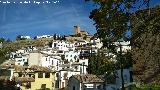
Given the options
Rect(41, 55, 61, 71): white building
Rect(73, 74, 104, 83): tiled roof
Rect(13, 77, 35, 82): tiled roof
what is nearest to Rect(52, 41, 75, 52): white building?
Rect(41, 55, 61, 71): white building

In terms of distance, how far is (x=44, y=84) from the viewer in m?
74.1

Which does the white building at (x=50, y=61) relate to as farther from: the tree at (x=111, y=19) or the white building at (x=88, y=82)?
the tree at (x=111, y=19)

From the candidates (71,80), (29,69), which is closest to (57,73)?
(29,69)

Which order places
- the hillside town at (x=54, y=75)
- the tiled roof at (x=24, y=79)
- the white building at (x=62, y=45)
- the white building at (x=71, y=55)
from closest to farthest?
the hillside town at (x=54, y=75) → the tiled roof at (x=24, y=79) → the white building at (x=71, y=55) → the white building at (x=62, y=45)

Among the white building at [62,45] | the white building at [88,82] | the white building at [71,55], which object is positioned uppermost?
the white building at [62,45]

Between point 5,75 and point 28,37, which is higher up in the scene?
point 28,37

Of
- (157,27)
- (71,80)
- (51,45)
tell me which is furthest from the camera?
(51,45)

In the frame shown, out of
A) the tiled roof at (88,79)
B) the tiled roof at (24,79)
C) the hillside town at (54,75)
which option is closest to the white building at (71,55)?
the hillside town at (54,75)

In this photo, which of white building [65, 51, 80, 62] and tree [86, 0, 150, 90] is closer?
tree [86, 0, 150, 90]

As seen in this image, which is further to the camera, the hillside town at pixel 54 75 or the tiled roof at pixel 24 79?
the tiled roof at pixel 24 79

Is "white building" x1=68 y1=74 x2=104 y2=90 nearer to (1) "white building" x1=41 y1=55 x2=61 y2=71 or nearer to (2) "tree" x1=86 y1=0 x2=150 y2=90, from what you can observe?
(1) "white building" x1=41 y1=55 x2=61 y2=71

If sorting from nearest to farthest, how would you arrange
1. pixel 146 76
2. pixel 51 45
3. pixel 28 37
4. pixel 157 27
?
1. pixel 157 27
2. pixel 146 76
3. pixel 51 45
4. pixel 28 37

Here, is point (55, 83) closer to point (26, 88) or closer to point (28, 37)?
point (26, 88)

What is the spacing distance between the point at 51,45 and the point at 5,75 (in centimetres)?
5790
